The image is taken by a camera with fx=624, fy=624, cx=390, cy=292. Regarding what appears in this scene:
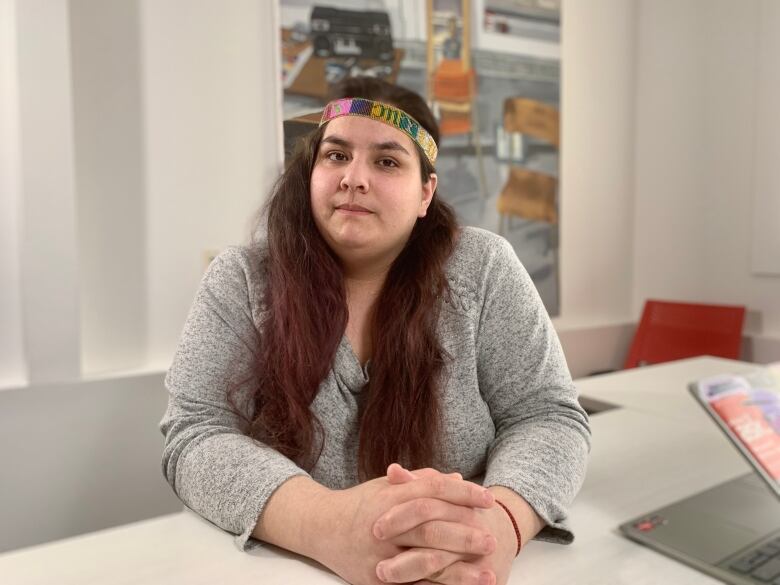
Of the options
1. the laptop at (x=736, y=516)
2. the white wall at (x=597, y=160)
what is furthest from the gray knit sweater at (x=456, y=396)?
the white wall at (x=597, y=160)

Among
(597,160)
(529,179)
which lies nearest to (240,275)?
(529,179)

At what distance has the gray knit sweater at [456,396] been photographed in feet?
2.72

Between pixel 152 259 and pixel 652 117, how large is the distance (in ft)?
7.25

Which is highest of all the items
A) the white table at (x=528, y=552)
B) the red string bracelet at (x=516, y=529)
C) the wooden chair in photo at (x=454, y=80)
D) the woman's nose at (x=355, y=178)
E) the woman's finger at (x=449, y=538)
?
the wooden chair in photo at (x=454, y=80)

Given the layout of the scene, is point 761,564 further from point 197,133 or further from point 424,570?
point 197,133

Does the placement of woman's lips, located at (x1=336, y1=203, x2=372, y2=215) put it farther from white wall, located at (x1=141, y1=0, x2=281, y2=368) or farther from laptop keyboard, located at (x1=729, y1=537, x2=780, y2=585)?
white wall, located at (x1=141, y1=0, x2=281, y2=368)

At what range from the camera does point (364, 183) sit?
2.92ft

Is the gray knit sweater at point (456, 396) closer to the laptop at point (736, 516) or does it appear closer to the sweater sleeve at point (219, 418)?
the sweater sleeve at point (219, 418)

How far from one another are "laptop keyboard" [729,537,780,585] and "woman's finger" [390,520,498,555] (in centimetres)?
30

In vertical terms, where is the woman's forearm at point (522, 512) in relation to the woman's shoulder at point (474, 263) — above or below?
below

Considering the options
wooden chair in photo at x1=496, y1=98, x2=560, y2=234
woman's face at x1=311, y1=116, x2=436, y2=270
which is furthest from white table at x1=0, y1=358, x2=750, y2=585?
wooden chair in photo at x1=496, y1=98, x2=560, y2=234

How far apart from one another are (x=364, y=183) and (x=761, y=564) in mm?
681

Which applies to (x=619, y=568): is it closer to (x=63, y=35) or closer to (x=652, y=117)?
(x=63, y=35)

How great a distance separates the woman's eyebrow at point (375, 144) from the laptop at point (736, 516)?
513mm
